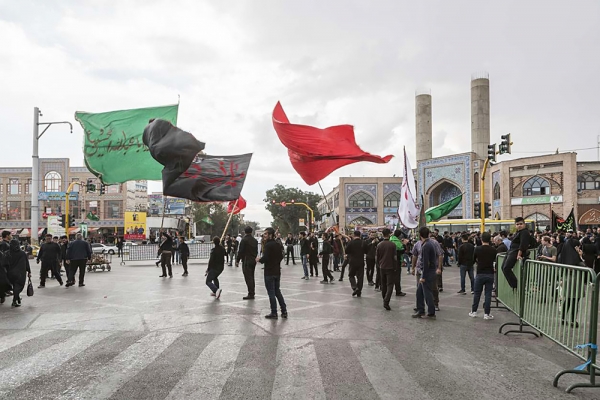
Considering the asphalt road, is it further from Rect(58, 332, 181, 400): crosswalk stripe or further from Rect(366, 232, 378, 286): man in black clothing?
Rect(366, 232, 378, 286): man in black clothing

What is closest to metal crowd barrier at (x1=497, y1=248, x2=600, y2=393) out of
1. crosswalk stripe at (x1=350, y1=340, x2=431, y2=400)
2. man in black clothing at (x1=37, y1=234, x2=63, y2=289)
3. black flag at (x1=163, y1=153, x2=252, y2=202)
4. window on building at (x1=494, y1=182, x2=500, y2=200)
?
crosswalk stripe at (x1=350, y1=340, x2=431, y2=400)

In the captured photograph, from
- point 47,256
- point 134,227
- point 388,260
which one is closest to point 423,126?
point 134,227

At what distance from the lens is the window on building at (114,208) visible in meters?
65.2

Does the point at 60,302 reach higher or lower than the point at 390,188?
lower

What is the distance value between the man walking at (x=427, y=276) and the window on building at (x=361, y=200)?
57020mm

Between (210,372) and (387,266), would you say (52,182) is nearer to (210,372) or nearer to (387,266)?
(387,266)

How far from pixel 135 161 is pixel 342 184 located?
52.8 meters

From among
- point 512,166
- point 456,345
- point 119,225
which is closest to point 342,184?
point 512,166

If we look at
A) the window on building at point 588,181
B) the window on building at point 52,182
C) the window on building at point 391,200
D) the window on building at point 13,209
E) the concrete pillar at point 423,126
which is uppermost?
the concrete pillar at point 423,126

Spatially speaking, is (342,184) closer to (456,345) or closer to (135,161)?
(135,161)

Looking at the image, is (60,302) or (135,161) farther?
(135,161)

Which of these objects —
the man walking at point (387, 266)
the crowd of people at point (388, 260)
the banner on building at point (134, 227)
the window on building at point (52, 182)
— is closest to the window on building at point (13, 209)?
the window on building at point (52, 182)

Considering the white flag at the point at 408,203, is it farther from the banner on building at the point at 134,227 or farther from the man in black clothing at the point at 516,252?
the banner on building at the point at 134,227

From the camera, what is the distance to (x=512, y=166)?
44125 mm
